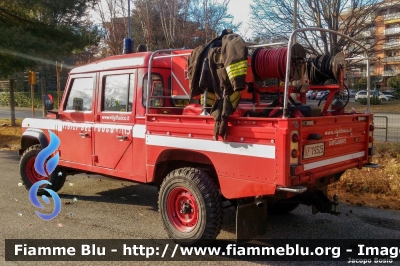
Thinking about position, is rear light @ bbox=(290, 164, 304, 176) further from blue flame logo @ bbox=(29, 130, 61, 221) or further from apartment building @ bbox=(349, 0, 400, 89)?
apartment building @ bbox=(349, 0, 400, 89)

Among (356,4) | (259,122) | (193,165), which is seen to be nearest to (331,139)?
(259,122)

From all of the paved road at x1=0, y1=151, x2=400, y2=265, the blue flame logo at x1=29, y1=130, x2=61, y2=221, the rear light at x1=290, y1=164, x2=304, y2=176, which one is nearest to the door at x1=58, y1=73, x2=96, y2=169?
the blue flame logo at x1=29, y1=130, x2=61, y2=221

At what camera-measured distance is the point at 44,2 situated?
40.9ft

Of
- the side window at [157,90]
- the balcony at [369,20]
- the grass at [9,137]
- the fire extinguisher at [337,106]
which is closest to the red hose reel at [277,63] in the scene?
the fire extinguisher at [337,106]

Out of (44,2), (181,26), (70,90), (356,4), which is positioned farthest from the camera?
(356,4)

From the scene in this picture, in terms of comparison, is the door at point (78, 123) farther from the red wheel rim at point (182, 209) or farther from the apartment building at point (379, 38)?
the apartment building at point (379, 38)

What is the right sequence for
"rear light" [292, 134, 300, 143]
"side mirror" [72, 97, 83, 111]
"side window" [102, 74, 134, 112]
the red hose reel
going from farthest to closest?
1. "side mirror" [72, 97, 83, 111]
2. "side window" [102, 74, 134, 112]
3. the red hose reel
4. "rear light" [292, 134, 300, 143]

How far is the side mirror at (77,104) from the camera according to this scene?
6.27 m

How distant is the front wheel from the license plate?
1075 millimetres

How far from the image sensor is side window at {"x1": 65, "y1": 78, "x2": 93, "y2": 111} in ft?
20.1

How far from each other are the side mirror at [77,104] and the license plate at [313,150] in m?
3.80

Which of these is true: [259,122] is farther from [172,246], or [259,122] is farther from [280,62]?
[172,246]

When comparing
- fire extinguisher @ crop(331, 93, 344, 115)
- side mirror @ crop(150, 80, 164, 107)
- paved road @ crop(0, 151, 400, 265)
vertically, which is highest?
side mirror @ crop(150, 80, 164, 107)

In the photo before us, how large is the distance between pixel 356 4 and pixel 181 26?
12407mm
